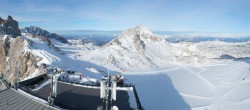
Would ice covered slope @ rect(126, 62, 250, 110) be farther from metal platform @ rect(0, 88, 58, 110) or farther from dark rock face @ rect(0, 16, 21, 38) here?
dark rock face @ rect(0, 16, 21, 38)

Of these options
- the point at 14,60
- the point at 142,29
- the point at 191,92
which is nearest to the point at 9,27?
the point at 14,60

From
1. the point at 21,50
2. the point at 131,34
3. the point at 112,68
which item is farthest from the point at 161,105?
the point at 131,34

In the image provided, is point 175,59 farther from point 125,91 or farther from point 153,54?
point 125,91

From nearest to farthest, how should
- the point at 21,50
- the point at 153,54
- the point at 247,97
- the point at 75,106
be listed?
the point at 75,106, the point at 21,50, the point at 247,97, the point at 153,54

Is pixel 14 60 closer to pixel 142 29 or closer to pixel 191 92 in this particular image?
pixel 191 92

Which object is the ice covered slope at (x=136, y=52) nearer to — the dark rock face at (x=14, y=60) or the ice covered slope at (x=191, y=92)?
the ice covered slope at (x=191, y=92)

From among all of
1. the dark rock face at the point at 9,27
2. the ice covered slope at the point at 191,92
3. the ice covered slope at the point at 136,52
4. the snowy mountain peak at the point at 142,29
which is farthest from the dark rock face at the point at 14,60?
the snowy mountain peak at the point at 142,29
